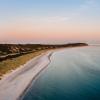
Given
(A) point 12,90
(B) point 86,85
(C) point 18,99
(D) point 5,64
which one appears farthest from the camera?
(D) point 5,64

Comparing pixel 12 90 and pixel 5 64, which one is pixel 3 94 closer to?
pixel 12 90

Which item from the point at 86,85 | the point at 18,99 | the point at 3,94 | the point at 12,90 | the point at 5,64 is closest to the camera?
the point at 18,99

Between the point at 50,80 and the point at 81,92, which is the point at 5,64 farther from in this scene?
the point at 81,92

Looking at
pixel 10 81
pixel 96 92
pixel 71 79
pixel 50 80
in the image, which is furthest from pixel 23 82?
pixel 96 92

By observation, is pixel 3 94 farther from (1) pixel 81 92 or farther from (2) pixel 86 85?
(2) pixel 86 85

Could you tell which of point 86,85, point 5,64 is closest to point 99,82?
point 86,85

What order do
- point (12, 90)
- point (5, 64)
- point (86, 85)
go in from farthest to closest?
1. point (5, 64)
2. point (86, 85)
3. point (12, 90)

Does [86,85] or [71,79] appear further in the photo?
[71,79]

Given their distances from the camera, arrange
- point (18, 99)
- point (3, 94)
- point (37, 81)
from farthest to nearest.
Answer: point (37, 81) → point (3, 94) → point (18, 99)
